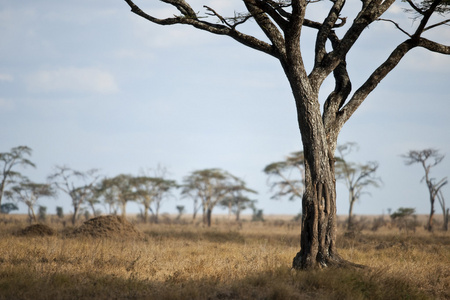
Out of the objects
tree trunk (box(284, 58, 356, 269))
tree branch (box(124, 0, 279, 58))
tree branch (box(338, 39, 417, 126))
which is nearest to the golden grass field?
tree trunk (box(284, 58, 356, 269))

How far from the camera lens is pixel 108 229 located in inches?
634

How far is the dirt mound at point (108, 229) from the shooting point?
15616 millimetres

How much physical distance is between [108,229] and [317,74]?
10.7 metres

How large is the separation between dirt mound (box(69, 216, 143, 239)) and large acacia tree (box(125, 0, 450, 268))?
366 inches

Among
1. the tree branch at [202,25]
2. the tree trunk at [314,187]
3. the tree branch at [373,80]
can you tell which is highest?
the tree branch at [202,25]

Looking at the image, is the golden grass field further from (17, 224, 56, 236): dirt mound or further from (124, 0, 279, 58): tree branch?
(17, 224, 56, 236): dirt mound

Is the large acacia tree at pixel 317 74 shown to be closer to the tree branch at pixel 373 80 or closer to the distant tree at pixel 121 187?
the tree branch at pixel 373 80

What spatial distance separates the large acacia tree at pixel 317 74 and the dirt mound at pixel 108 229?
366 inches

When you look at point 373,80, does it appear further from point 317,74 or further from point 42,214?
point 42,214

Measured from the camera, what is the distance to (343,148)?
118ft

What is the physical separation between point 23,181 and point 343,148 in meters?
27.9

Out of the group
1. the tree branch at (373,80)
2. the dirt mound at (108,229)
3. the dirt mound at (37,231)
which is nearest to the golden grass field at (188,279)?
the tree branch at (373,80)

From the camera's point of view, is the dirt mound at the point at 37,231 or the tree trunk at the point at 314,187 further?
the dirt mound at the point at 37,231

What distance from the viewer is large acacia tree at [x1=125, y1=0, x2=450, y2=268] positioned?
8117 mm
